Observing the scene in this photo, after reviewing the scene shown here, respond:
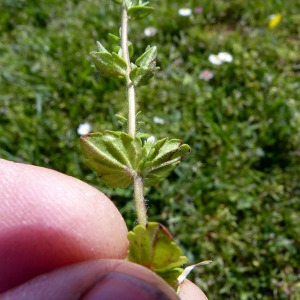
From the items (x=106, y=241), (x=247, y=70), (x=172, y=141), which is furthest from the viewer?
(x=247, y=70)

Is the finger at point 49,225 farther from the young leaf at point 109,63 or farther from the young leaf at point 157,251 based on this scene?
the young leaf at point 109,63

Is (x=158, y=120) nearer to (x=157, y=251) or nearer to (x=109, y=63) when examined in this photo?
(x=109, y=63)

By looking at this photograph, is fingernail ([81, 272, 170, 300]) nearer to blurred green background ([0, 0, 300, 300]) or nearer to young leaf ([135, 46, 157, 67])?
young leaf ([135, 46, 157, 67])

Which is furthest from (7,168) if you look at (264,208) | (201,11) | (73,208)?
(201,11)

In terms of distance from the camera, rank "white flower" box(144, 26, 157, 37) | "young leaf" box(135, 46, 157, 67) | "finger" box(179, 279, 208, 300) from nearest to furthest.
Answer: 1. "young leaf" box(135, 46, 157, 67)
2. "finger" box(179, 279, 208, 300)
3. "white flower" box(144, 26, 157, 37)

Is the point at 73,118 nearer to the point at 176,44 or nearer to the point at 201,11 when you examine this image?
the point at 176,44

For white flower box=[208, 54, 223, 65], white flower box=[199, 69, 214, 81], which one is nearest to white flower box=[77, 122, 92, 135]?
white flower box=[199, 69, 214, 81]
